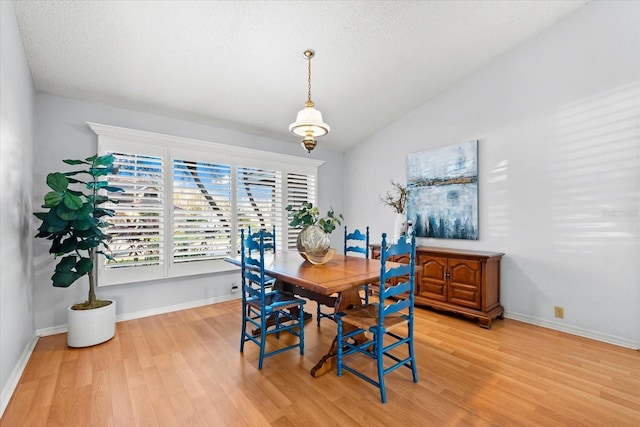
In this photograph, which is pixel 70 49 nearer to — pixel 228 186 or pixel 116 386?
pixel 228 186

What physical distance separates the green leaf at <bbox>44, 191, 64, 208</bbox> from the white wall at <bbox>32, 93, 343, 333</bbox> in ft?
2.25

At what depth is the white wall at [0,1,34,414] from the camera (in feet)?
6.61

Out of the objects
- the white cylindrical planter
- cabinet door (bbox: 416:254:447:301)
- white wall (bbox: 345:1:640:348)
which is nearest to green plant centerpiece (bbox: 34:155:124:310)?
the white cylindrical planter

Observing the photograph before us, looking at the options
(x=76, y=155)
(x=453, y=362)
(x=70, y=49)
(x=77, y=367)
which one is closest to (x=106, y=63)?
(x=70, y=49)

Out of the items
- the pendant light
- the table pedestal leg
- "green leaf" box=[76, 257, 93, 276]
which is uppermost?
the pendant light

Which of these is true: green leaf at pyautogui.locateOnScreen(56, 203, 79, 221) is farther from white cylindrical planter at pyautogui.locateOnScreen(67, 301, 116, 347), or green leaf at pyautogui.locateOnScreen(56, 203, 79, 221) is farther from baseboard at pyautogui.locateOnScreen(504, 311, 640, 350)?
baseboard at pyautogui.locateOnScreen(504, 311, 640, 350)

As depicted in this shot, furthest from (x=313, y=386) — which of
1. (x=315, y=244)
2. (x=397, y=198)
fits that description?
(x=397, y=198)

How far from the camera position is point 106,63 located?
287cm

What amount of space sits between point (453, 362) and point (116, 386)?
8.84 ft

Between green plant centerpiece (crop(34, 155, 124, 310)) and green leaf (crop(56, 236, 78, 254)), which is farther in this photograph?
green leaf (crop(56, 236, 78, 254))

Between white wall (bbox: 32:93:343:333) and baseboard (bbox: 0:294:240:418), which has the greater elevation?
white wall (bbox: 32:93:343:333)

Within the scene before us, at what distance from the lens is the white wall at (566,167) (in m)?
2.83

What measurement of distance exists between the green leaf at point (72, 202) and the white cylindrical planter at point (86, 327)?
1.01m

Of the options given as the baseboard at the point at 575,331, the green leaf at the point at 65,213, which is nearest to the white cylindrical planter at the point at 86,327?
the green leaf at the point at 65,213
